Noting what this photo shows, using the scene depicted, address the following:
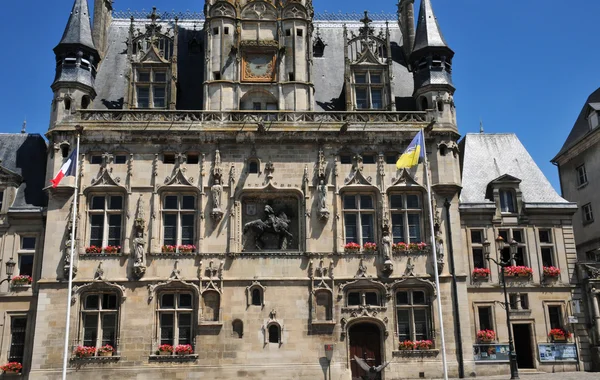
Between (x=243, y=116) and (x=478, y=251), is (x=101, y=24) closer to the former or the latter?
(x=243, y=116)

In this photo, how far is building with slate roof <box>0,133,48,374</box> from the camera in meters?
32.2

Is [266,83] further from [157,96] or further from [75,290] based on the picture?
[75,290]

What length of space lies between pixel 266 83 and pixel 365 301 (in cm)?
1312

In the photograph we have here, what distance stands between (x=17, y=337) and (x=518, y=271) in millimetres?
26819

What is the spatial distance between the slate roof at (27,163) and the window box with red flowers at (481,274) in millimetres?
23667

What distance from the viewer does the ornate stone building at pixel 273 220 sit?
3128 cm

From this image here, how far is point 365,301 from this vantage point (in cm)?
3222

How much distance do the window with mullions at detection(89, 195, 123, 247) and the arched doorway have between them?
12.9 metres

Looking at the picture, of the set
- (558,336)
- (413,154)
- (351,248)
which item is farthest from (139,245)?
A: (558,336)

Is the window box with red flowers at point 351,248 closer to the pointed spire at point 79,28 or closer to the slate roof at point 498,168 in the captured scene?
the slate roof at point 498,168

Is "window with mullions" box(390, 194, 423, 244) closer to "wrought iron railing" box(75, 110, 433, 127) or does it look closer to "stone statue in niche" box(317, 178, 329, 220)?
"stone statue in niche" box(317, 178, 329, 220)

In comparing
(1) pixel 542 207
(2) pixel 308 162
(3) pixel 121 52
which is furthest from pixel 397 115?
(3) pixel 121 52

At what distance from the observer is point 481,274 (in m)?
34.9

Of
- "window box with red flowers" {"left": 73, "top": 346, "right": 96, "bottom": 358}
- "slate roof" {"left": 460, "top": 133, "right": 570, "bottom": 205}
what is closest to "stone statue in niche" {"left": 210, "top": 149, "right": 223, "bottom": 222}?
"window box with red flowers" {"left": 73, "top": 346, "right": 96, "bottom": 358}
